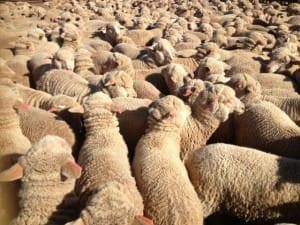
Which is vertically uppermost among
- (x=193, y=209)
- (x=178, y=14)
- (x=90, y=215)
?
(x=90, y=215)

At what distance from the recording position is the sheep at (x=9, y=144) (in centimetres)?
356

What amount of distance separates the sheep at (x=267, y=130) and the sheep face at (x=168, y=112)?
86cm

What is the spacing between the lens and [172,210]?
3666 millimetres

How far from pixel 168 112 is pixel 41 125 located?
56.8 inches

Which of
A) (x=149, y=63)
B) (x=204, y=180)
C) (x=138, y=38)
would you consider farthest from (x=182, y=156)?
(x=138, y=38)

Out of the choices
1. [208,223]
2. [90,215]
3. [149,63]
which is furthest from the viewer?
[149,63]

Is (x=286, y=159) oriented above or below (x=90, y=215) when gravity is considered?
below

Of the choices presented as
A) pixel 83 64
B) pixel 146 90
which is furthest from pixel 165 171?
pixel 83 64

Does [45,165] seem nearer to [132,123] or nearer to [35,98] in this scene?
[132,123]

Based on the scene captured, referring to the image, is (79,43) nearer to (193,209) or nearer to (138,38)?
(138,38)

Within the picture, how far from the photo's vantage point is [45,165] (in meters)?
3.50

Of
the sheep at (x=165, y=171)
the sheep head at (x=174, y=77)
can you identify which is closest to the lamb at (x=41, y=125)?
the sheep at (x=165, y=171)

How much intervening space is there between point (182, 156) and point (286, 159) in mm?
1229

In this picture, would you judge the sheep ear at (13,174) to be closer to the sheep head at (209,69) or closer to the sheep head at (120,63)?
the sheep head at (120,63)
